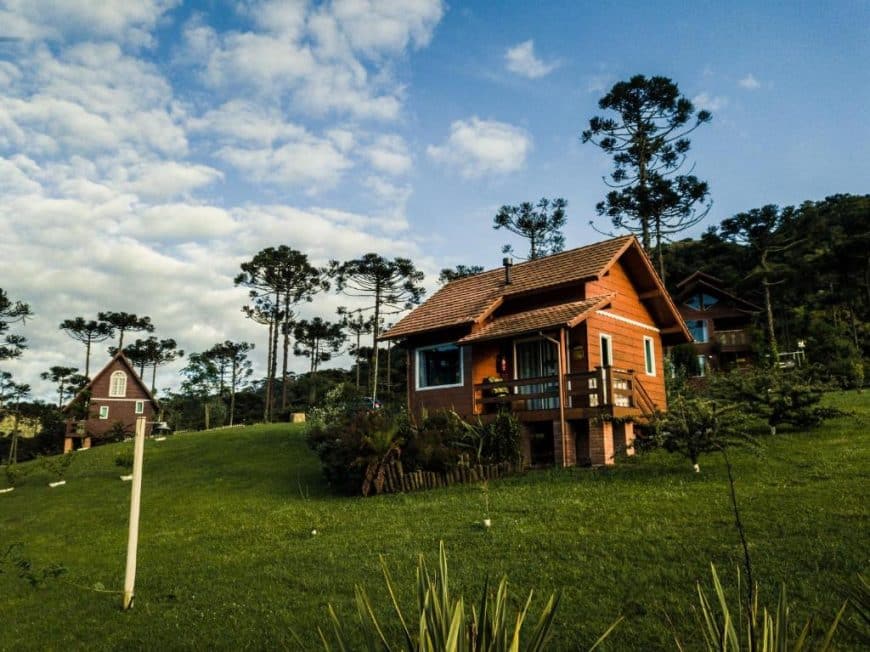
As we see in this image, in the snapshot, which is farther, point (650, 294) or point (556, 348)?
point (650, 294)

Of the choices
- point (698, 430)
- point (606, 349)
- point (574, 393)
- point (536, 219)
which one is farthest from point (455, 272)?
point (698, 430)

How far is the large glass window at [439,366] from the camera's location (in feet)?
65.0

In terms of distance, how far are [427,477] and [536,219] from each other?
32.0 metres

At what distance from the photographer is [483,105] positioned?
15.7 meters

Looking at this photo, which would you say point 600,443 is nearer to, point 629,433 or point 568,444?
point 568,444

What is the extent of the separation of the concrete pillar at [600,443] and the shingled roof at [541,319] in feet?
8.43

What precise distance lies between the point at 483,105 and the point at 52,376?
53.0 metres

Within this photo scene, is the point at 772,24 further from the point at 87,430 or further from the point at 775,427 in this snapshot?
the point at 87,430

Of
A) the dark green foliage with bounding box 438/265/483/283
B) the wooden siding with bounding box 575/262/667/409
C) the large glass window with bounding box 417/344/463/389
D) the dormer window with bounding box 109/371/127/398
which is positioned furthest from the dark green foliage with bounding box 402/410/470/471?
the dormer window with bounding box 109/371/127/398

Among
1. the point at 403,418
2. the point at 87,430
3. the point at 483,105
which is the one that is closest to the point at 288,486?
the point at 403,418

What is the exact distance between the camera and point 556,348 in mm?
18547

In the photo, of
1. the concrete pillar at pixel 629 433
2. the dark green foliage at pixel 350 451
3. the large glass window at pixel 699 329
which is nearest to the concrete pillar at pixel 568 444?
the concrete pillar at pixel 629 433

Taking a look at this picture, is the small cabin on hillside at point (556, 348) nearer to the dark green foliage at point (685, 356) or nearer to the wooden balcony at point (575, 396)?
the wooden balcony at point (575, 396)

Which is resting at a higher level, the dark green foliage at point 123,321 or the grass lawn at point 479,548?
the dark green foliage at point 123,321
